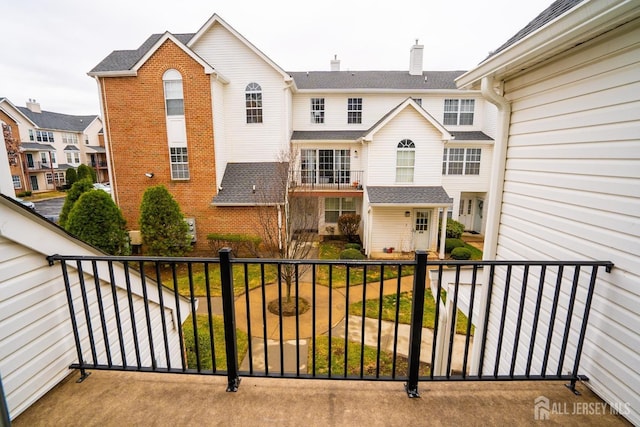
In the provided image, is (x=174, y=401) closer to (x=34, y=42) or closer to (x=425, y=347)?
(x=34, y=42)

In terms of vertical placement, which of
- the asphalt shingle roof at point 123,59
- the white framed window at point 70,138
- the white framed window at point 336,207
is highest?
the asphalt shingle roof at point 123,59

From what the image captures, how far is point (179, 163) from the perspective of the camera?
38.5 ft

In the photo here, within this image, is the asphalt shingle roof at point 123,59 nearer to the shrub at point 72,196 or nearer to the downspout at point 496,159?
the shrub at point 72,196

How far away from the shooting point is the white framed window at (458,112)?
1515 cm

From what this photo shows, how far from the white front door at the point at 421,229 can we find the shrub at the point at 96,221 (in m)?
11.7

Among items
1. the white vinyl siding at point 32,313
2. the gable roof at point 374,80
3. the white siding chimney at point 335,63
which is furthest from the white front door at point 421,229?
the white vinyl siding at point 32,313

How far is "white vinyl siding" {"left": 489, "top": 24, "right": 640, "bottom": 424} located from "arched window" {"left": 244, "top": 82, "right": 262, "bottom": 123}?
11139 millimetres

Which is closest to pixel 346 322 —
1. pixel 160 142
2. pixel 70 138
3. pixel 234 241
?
pixel 234 241

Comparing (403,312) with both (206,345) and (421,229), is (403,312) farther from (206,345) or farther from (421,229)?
(421,229)

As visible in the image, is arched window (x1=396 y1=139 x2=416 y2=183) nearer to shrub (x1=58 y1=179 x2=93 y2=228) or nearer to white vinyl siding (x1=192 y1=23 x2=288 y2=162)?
white vinyl siding (x1=192 y1=23 x2=288 y2=162)

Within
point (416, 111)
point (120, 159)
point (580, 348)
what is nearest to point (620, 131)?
point (580, 348)

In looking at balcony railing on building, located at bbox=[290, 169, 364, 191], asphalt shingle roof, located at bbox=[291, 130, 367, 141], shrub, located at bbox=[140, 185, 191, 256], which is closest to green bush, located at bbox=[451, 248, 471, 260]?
balcony railing on building, located at bbox=[290, 169, 364, 191]

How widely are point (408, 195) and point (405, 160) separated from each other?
1.55 m

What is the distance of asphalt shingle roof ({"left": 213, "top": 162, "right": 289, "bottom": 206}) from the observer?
1129cm
